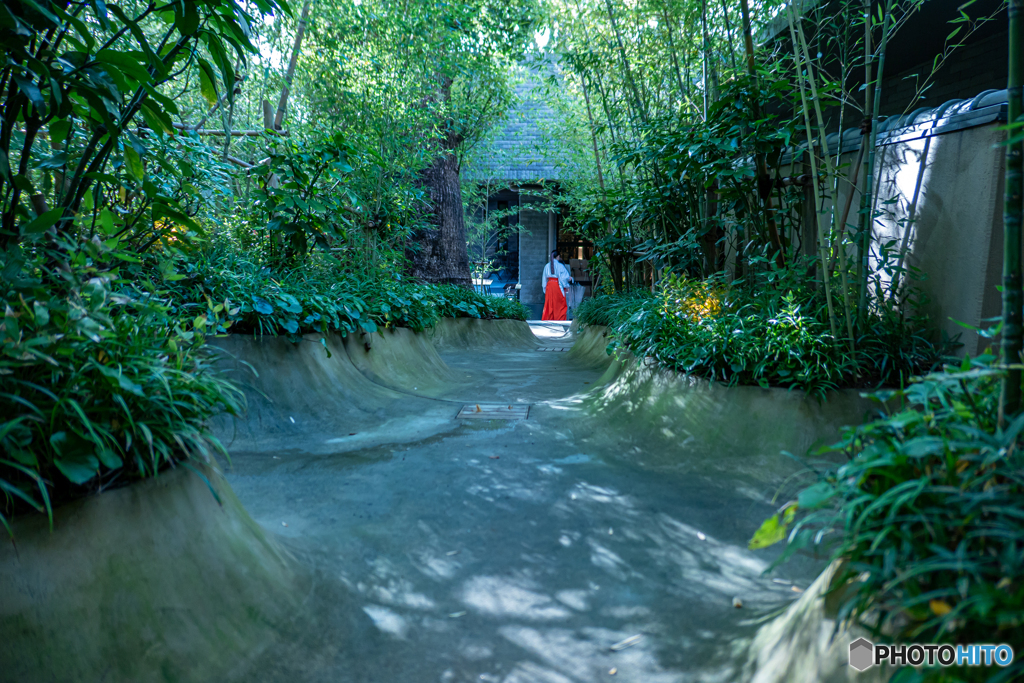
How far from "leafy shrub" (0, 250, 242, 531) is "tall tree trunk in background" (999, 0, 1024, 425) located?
199 cm

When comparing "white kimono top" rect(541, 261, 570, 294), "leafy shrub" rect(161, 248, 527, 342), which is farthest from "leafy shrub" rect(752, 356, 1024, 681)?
"white kimono top" rect(541, 261, 570, 294)

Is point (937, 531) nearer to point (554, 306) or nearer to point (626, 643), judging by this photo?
point (626, 643)

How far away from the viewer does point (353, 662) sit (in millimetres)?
1585

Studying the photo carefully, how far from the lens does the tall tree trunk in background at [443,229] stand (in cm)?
868

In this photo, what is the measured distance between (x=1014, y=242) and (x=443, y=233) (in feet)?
26.3

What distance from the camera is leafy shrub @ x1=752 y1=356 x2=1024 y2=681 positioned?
958mm

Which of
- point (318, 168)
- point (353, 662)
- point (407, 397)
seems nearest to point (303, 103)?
point (318, 168)

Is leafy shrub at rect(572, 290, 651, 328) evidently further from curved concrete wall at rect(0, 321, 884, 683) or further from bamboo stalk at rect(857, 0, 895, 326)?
curved concrete wall at rect(0, 321, 884, 683)

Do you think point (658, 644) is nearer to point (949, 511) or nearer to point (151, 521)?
point (949, 511)

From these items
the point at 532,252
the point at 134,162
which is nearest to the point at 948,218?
the point at 134,162

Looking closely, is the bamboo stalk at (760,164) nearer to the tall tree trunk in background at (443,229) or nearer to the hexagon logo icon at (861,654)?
the hexagon logo icon at (861,654)

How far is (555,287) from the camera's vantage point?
42.6 ft

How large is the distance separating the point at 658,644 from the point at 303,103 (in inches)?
285

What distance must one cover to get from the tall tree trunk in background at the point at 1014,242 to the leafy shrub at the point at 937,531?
9cm
